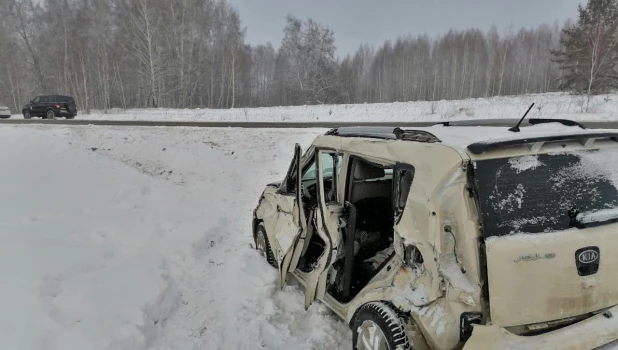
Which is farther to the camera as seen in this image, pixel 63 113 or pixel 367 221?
pixel 63 113

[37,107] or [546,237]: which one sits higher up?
[37,107]

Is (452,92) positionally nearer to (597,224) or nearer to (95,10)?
(95,10)

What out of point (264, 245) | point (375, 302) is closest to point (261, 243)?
point (264, 245)

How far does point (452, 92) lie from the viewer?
5538 cm

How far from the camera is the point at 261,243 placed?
5555 mm

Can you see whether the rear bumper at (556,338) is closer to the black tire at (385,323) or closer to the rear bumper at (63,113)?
the black tire at (385,323)

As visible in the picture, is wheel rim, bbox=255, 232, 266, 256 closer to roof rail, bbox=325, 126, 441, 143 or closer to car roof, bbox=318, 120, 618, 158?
roof rail, bbox=325, 126, 441, 143

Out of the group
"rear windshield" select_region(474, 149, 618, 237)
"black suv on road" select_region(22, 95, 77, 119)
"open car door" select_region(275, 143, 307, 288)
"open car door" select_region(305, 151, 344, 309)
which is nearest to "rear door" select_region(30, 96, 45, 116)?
"black suv on road" select_region(22, 95, 77, 119)

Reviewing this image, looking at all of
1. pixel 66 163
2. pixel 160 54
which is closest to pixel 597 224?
pixel 66 163

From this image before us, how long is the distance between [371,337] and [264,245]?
9.36ft

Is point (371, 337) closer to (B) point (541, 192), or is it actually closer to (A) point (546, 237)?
(A) point (546, 237)

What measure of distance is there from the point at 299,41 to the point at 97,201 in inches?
1793

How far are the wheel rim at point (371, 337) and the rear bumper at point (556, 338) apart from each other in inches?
25.9

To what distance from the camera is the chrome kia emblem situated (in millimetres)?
2170
